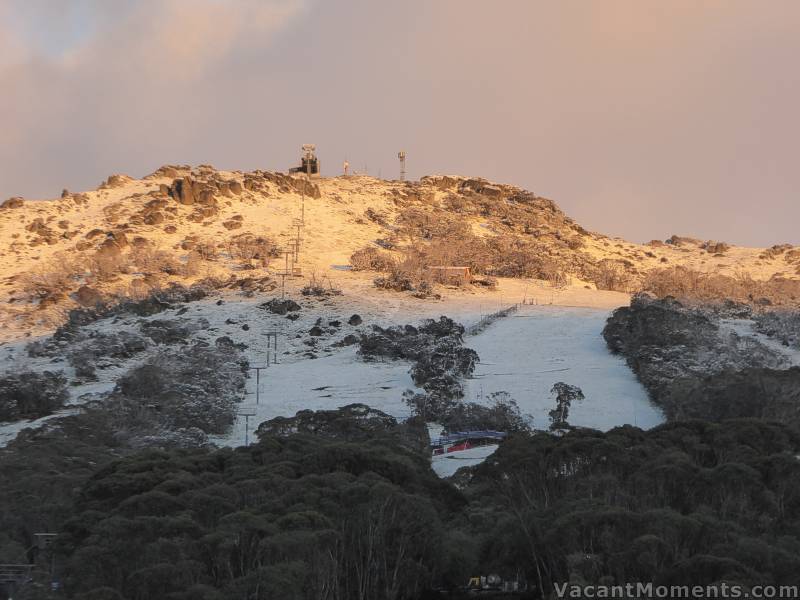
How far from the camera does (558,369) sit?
5934cm

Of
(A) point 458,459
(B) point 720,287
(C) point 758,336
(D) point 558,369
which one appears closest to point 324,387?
(D) point 558,369

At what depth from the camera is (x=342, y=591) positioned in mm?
24234

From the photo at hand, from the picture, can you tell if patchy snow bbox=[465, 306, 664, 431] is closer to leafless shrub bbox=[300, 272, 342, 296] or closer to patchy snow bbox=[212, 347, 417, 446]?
patchy snow bbox=[212, 347, 417, 446]

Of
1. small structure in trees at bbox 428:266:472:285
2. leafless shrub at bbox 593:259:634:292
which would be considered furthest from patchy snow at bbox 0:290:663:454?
leafless shrub at bbox 593:259:634:292

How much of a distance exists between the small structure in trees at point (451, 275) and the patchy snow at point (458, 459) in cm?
4159

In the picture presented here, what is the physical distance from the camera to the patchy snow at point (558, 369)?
5088 cm

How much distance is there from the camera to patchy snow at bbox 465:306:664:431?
5088cm

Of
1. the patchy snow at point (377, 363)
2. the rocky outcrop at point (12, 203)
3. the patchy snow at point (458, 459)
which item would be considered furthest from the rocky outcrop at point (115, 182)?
the patchy snow at point (458, 459)

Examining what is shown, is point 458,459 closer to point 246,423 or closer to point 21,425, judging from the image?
point 246,423

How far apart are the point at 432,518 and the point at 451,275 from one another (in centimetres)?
6075

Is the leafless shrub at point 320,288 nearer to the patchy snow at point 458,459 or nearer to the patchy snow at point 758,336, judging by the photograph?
the patchy snow at point 758,336

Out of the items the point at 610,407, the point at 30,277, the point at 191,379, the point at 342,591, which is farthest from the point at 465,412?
the point at 30,277

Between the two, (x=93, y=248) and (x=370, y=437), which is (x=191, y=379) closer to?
(x=370, y=437)

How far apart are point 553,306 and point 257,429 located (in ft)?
116
